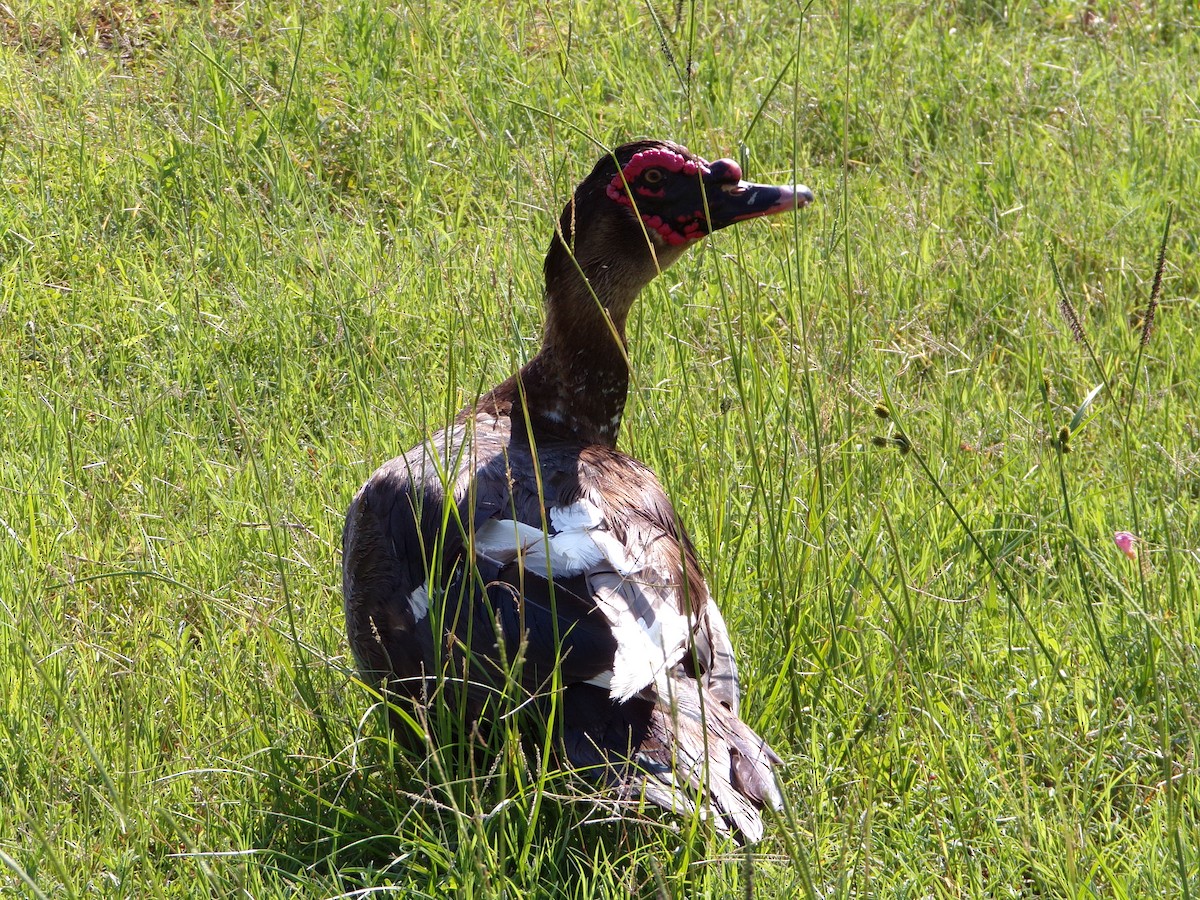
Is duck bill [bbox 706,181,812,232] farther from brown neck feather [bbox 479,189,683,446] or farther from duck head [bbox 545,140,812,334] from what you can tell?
brown neck feather [bbox 479,189,683,446]

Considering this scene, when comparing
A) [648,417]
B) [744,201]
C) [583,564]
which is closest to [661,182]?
[744,201]

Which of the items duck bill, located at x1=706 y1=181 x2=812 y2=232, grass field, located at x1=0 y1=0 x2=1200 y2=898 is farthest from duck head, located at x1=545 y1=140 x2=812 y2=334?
grass field, located at x1=0 y1=0 x2=1200 y2=898

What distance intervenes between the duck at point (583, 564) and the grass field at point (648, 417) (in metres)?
0.13

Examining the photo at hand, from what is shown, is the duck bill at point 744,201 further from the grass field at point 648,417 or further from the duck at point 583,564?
the grass field at point 648,417

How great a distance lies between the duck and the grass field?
13cm

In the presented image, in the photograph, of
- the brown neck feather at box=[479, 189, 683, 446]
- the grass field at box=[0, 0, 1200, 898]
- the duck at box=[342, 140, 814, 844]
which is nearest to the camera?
the duck at box=[342, 140, 814, 844]

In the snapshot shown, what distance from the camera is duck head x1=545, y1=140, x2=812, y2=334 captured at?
327cm

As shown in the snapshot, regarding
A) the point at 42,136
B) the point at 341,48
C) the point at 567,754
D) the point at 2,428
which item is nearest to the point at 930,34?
the point at 341,48

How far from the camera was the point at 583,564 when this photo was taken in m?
2.70

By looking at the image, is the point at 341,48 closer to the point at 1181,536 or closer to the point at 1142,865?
the point at 1181,536

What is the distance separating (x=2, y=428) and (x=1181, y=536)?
3.33 m

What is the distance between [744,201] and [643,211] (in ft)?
0.79

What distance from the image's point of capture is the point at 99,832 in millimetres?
2734

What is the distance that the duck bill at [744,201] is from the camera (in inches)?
128
